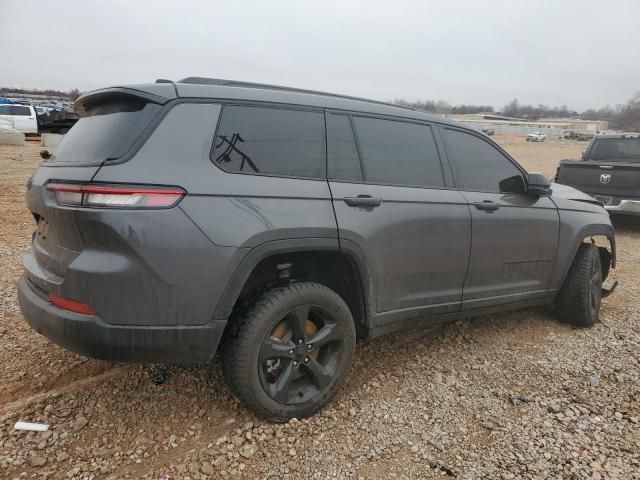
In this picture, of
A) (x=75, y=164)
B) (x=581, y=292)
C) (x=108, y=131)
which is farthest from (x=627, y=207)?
(x=75, y=164)

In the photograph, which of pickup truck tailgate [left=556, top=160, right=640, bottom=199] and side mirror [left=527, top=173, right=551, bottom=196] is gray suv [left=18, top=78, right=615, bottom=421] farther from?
pickup truck tailgate [left=556, top=160, right=640, bottom=199]

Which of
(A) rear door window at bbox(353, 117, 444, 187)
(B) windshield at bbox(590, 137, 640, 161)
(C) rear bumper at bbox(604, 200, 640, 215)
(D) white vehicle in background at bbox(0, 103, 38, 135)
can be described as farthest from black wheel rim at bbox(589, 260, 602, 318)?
(D) white vehicle in background at bbox(0, 103, 38, 135)

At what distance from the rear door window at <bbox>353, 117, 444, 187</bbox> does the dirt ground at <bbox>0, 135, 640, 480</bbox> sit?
1.32 metres

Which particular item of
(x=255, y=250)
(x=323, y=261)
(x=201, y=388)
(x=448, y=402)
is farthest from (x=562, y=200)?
(x=201, y=388)

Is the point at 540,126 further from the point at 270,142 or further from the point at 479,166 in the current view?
the point at 270,142

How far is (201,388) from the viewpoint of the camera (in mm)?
2951

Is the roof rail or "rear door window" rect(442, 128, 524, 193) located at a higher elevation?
the roof rail

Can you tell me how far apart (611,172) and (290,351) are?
25.7ft

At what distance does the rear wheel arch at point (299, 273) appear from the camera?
2.36m

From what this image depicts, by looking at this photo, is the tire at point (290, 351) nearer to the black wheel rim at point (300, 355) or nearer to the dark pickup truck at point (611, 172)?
the black wheel rim at point (300, 355)

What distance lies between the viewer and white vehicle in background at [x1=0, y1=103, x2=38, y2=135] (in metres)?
22.5

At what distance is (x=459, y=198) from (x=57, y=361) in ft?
9.58

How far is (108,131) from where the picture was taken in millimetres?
2393

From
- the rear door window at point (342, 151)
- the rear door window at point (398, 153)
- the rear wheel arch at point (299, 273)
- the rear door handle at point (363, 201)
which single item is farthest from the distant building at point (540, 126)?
the rear wheel arch at point (299, 273)
